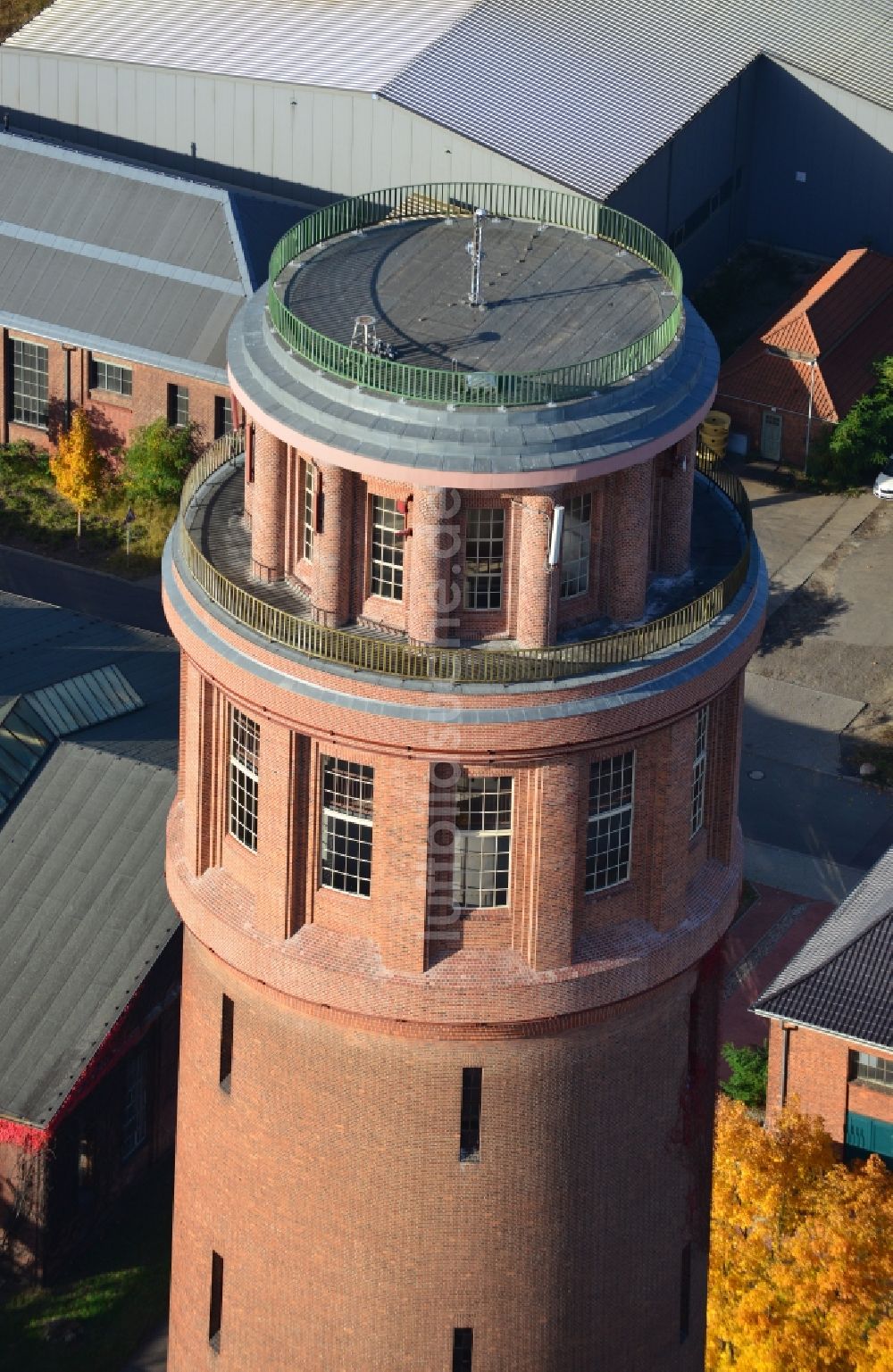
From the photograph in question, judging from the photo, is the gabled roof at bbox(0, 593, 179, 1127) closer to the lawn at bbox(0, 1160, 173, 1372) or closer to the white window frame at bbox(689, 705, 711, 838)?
the lawn at bbox(0, 1160, 173, 1372)

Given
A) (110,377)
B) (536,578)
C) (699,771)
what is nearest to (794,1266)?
(699,771)

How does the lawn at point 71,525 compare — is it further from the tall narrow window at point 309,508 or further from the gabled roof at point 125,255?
the tall narrow window at point 309,508

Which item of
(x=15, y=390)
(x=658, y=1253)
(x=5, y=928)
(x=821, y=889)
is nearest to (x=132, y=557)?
(x=15, y=390)

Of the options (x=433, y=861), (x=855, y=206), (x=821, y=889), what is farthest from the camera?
(x=855, y=206)

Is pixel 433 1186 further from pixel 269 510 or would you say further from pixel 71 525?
pixel 71 525

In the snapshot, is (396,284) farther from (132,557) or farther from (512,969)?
(132,557)

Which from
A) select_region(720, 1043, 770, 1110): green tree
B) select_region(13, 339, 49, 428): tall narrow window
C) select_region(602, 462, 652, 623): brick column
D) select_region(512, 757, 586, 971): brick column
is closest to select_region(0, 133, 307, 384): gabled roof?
select_region(13, 339, 49, 428): tall narrow window
